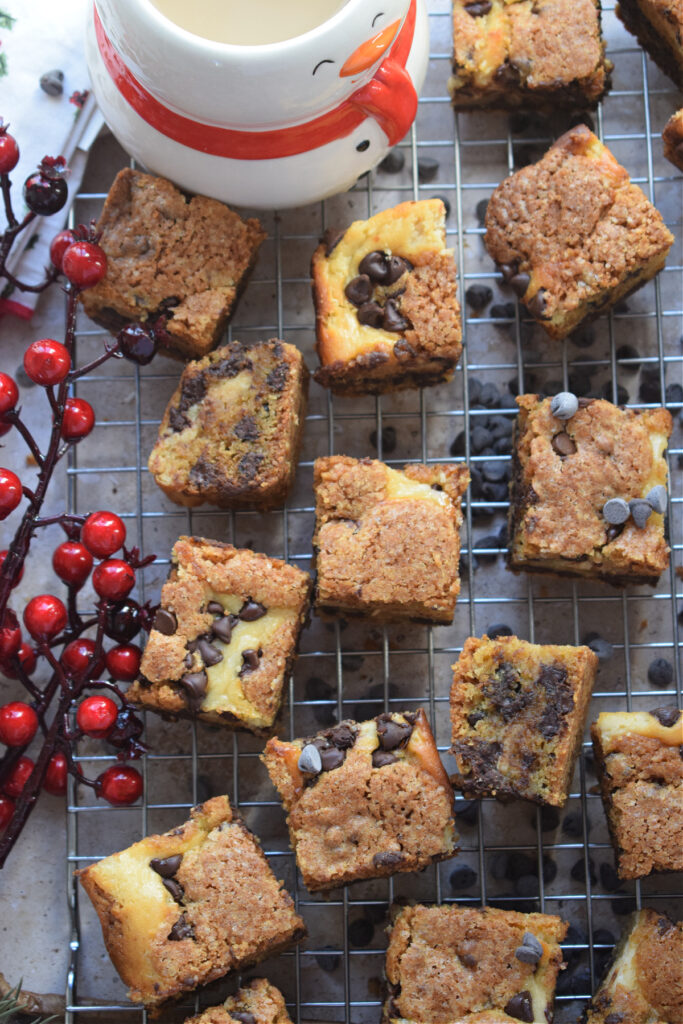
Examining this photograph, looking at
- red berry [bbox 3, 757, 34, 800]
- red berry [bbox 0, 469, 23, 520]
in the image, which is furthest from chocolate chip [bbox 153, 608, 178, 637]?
red berry [bbox 3, 757, 34, 800]

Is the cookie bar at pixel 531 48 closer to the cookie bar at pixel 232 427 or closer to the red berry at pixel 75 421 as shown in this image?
the cookie bar at pixel 232 427

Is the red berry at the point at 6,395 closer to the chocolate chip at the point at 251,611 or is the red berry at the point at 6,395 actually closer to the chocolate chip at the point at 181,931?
the chocolate chip at the point at 251,611

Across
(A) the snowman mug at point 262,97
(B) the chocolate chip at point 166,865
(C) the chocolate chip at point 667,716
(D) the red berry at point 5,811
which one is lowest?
(C) the chocolate chip at point 667,716

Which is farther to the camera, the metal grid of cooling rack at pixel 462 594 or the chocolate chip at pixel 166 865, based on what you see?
the metal grid of cooling rack at pixel 462 594

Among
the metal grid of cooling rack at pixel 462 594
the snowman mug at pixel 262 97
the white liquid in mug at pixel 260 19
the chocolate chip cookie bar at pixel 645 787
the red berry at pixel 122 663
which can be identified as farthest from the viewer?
the metal grid of cooling rack at pixel 462 594

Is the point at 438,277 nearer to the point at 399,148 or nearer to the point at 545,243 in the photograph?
the point at 545,243

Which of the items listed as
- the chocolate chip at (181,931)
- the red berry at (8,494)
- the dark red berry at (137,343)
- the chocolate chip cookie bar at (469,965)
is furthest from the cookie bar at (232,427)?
the chocolate chip cookie bar at (469,965)

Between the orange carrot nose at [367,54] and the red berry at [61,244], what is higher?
the orange carrot nose at [367,54]

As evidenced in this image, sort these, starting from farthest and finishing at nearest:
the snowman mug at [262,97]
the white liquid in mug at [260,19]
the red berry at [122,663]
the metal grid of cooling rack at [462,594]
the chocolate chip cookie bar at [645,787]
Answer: the metal grid of cooling rack at [462,594] < the red berry at [122,663] < the chocolate chip cookie bar at [645,787] < the white liquid in mug at [260,19] < the snowman mug at [262,97]
